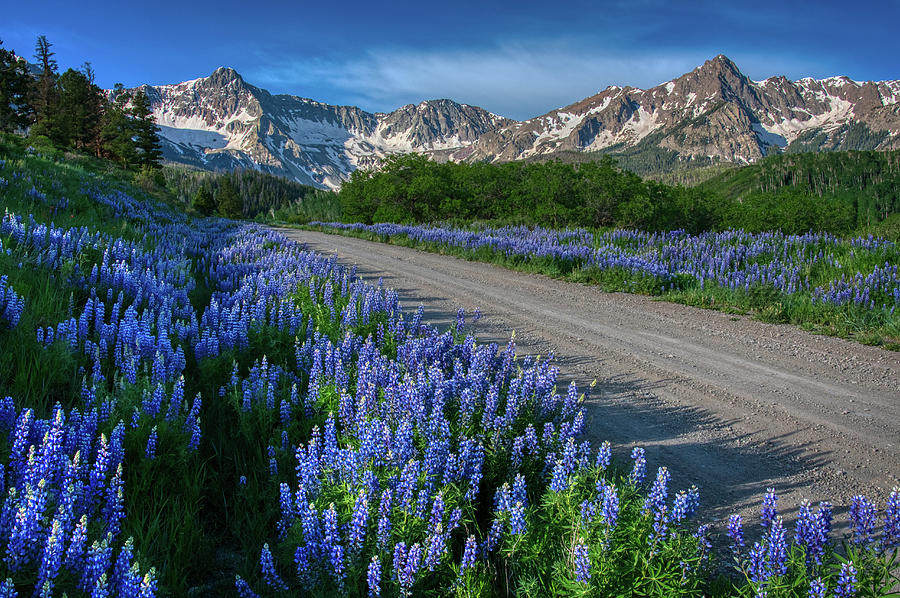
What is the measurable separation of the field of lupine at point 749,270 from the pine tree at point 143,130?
2589 inches

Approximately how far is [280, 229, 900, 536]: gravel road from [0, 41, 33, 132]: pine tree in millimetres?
63267

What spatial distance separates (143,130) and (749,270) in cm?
7641

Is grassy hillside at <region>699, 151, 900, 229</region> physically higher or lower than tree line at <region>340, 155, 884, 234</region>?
higher

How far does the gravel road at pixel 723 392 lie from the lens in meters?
4.29

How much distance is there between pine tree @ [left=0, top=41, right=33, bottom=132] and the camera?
51781mm

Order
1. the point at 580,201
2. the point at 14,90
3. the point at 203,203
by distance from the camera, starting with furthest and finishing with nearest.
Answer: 1. the point at 203,203
2. the point at 14,90
3. the point at 580,201

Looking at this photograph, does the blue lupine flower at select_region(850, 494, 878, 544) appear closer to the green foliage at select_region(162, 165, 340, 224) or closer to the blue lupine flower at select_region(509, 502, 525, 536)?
the blue lupine flower at select_region(509, 502, 525, 536)

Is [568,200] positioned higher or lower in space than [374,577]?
higher

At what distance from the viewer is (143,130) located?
221 ft

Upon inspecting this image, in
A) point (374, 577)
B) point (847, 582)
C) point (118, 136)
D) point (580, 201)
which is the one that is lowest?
point (374, 577)

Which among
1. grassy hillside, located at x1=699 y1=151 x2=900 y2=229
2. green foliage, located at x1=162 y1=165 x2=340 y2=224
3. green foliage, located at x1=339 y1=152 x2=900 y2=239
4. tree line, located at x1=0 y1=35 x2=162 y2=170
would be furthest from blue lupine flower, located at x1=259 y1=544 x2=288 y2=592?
grassy hillside, located at x1=699 y1=151 x2=900 y2=229

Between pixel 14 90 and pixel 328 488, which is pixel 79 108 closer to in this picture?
pixel 14 90

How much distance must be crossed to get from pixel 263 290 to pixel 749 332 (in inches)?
319

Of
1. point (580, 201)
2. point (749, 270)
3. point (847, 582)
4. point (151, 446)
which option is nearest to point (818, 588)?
point (847, 582)
